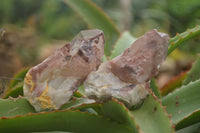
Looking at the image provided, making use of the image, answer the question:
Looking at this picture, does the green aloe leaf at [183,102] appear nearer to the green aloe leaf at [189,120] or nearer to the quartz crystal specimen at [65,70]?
the green aloe leaf at [189,120]

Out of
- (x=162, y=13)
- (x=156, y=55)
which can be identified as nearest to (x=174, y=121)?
(x=156, y=55)

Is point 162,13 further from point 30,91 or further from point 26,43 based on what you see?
point 30,91

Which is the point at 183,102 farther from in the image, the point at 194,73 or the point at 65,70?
the point at 65,70

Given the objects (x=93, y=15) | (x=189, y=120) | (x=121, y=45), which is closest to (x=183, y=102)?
(x=189, y=120)

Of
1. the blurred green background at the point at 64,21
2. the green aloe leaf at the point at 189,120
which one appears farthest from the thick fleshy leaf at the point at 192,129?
the blurred green background at the point at 64,21

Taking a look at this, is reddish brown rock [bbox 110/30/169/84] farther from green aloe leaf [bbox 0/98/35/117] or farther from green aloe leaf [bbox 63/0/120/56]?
green aloe leaf [bbox 63/0/120/56]

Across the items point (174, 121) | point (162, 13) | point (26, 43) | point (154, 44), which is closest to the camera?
point (154, 44)
